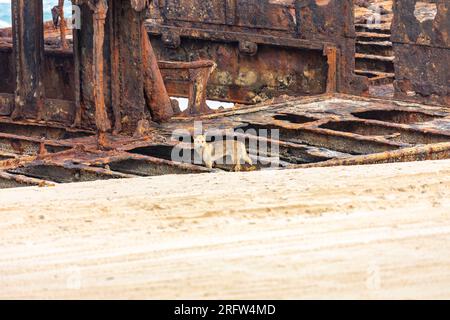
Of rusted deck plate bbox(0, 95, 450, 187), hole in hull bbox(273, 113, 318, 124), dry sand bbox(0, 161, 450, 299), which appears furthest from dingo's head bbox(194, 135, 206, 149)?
dry sand bbox(0, 161, 450, 299)

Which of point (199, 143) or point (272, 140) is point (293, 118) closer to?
point (272, 140)

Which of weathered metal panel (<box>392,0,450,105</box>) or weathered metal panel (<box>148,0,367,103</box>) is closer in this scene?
weathered metal panel (<box>392,0,450,105</box>)

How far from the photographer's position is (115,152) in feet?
32.6

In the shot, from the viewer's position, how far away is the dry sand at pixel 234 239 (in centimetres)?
301

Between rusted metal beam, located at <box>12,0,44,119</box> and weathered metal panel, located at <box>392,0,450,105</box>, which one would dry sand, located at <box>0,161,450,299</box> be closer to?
rusted metal beam, located at <box>12,0,44,119</box>

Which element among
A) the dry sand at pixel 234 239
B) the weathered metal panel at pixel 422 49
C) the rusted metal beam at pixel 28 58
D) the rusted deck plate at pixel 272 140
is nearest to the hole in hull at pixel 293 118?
the rusted deck plate at pixel 272 140

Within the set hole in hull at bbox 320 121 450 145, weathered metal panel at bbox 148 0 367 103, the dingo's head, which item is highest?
weathered metal panel at bbox 148 0 367 103

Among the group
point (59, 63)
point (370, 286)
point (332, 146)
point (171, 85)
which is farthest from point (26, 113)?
point (370, 286)

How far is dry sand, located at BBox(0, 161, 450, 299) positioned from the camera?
301 cm

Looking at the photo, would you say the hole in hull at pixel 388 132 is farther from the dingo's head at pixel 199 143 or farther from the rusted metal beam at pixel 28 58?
the rusted metal beam at pixel 28 58

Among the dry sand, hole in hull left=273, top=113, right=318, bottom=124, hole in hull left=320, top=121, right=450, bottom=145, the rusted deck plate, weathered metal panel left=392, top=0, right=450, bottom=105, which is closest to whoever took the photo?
the dry sand

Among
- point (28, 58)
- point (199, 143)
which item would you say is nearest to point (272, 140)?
point (199, 143)
